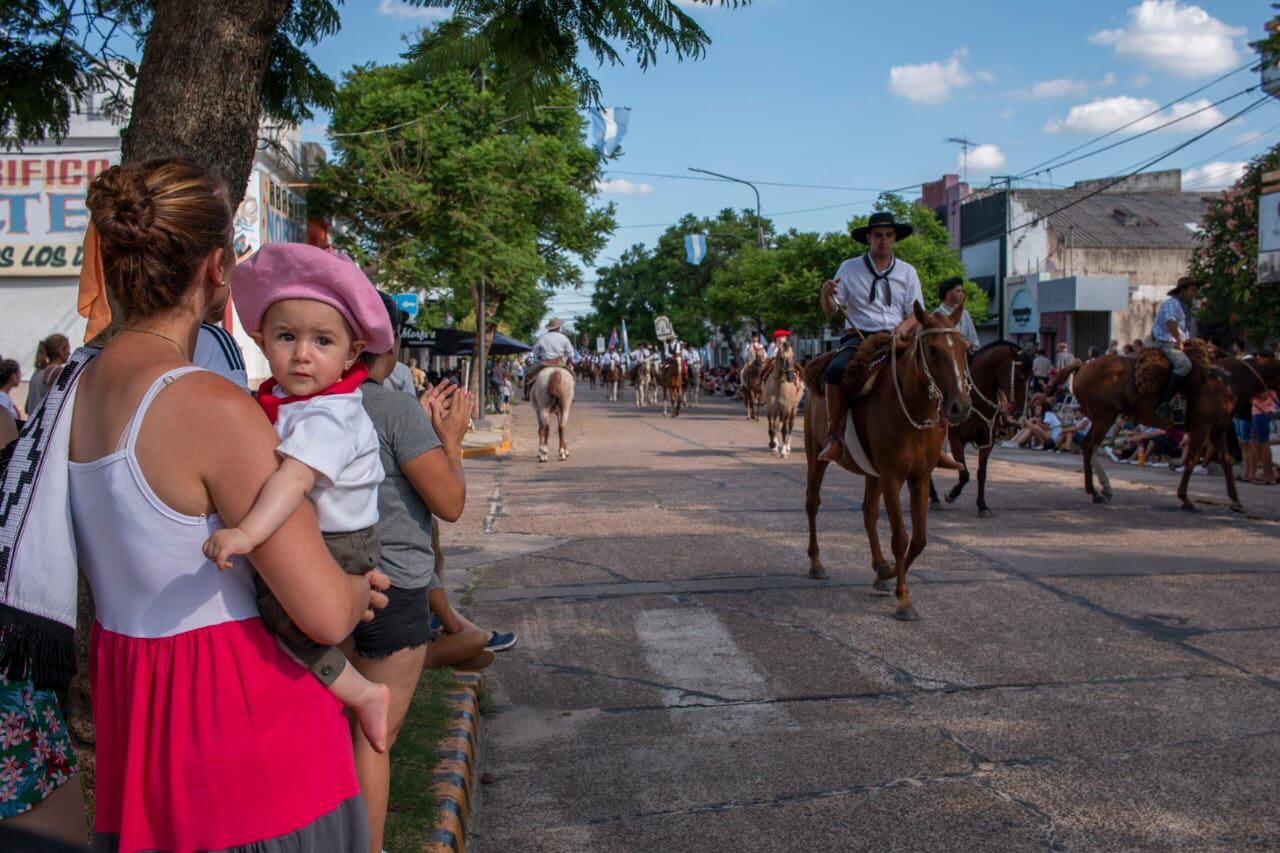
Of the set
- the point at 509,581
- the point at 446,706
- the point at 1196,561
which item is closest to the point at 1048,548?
the point at 1196,561

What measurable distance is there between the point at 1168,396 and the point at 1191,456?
2.70 ft

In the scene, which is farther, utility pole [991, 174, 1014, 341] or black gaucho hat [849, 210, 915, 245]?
utility pole [991, 174, 1014, 341]

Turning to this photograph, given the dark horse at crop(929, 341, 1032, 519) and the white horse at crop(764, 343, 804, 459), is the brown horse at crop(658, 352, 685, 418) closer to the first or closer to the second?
the white horse at crop(764, 343, 804, 459)

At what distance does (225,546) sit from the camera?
209 centimetres

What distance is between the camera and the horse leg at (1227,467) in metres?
12.8

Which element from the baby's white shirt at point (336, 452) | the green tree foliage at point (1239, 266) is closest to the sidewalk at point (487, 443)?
the green tree foliage at point (1239, 266)

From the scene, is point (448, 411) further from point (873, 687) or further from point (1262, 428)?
point (1262, 428)

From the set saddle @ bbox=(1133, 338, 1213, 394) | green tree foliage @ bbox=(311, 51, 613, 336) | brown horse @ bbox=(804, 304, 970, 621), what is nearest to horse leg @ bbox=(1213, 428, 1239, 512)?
saddle @ bbox=(1133, 338, 1213, 394)

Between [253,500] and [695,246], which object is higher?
[695,246]

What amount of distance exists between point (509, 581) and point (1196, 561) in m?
5.84

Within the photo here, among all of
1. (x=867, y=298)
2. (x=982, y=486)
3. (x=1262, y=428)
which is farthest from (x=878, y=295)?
(x=1262, y=428)

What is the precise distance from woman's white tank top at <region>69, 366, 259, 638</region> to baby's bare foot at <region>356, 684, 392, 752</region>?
0.41 meters

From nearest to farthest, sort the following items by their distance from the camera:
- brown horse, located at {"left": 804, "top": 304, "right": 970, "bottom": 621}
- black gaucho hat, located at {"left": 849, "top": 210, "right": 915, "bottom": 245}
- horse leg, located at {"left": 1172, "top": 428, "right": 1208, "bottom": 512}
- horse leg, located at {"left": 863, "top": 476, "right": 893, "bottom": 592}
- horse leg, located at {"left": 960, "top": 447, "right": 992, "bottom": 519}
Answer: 1. brown horse, located at {"left": 804, "top": 304, "right": 970, "bottom": 621}
2. horse leg, located at {"left": 863, "top": 476, "right": 893, "bottom": 592}
3. black gaucho hat, located at {"left": 849, "top": 210, "right": 915, "bottom": 245}
4. horse leg, located at {"left": 960, "top": 447, "right": 992, "bottom": 519}
5. horse leg, located at {"left": 1172, "top": 428, "right": 1208, "bottom": 512}

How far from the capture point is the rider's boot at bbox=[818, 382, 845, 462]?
28.5 feet
